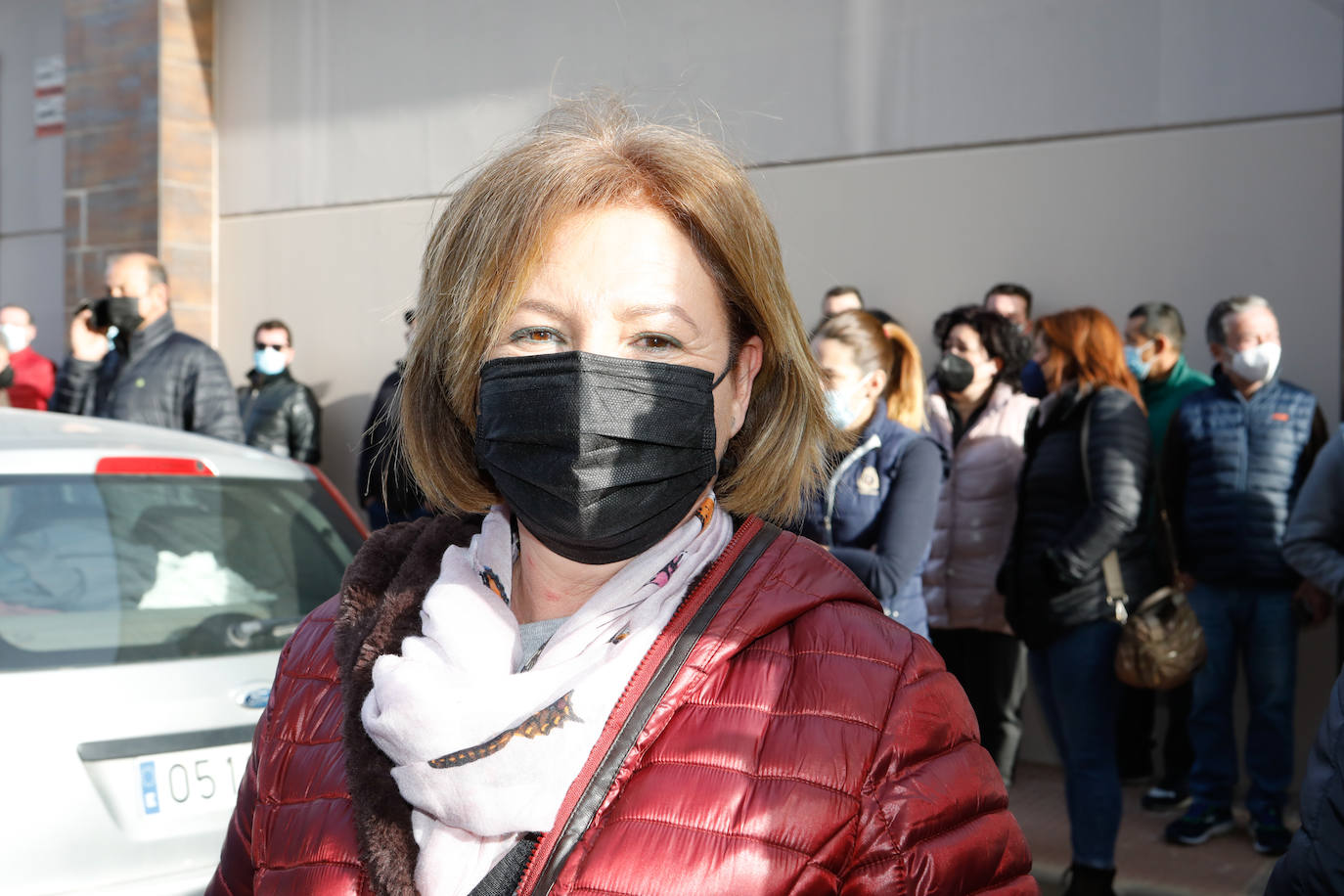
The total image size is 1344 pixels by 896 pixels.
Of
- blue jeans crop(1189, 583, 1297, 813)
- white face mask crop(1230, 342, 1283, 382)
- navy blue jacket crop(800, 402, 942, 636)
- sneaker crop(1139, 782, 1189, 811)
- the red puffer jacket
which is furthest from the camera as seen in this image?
sneaker crop(1139, 782, 1189, 811)

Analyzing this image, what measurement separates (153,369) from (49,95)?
20.5 feet

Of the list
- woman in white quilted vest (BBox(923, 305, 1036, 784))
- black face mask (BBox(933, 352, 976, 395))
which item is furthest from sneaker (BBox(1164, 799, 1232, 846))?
black face mask (BBox(933, 352, 976, 395))

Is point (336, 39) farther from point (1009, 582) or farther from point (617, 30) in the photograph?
point (1009, 582)

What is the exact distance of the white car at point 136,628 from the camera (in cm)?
276

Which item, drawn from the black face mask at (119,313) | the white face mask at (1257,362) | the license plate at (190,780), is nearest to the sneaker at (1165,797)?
the white face mask at (1257,362)

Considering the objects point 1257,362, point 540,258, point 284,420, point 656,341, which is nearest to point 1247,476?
point 1257,362

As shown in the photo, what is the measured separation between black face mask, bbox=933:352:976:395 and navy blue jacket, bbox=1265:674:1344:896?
11.9 feet

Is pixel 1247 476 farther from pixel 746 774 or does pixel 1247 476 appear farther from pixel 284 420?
pixel 284 420

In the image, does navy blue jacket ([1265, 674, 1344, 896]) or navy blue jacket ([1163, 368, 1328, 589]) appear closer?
navy blue jacket ([1265, 674, 1344, 896])

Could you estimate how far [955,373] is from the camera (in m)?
5.51

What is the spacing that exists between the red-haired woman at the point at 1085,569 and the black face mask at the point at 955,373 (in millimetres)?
773

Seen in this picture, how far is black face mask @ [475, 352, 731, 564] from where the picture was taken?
1699mm

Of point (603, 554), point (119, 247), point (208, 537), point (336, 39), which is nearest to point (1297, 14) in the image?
point (208, 537)

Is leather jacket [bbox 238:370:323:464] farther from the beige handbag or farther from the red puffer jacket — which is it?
the red puffer jacket
